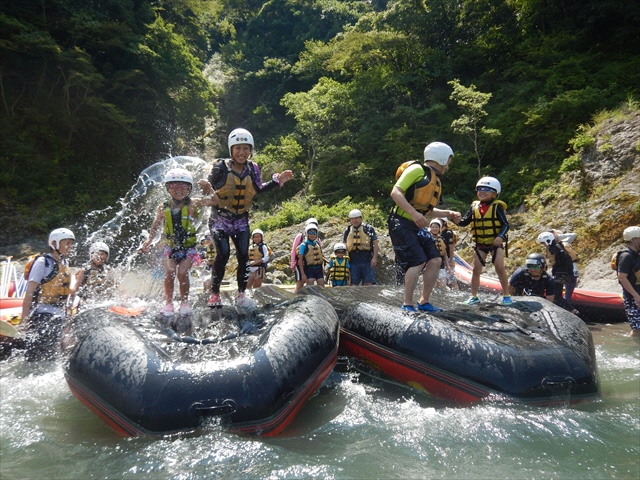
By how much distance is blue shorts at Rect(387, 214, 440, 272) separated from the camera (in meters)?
4.81

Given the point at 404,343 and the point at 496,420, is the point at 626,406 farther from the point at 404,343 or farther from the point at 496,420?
the point at 404,343

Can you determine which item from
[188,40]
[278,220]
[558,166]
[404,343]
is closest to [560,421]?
[404,343]

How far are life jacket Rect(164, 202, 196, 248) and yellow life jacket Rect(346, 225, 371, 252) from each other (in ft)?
14.3

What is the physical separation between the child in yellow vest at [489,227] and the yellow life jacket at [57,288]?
488 centimetres

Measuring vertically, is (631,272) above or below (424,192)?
below

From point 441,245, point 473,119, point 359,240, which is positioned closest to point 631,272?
point 441,245

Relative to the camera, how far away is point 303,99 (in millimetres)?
24203

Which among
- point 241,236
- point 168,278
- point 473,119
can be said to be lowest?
point 168,278

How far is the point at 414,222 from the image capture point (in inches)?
185

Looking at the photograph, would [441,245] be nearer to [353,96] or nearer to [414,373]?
[414,373]

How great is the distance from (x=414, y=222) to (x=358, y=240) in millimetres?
4112

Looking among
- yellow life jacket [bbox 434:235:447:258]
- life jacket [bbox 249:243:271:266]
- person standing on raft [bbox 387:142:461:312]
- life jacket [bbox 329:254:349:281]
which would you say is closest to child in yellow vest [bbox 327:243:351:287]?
life jacket [bbox 329:254:349:281]

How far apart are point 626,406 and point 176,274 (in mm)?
4426

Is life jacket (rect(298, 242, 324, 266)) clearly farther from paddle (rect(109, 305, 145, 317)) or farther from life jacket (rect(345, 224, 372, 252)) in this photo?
paddle (rect(109, 305, 145, 317))
